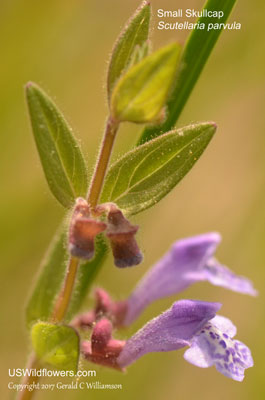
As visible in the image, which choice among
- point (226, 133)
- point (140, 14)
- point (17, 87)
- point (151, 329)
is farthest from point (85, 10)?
point (151, 329)

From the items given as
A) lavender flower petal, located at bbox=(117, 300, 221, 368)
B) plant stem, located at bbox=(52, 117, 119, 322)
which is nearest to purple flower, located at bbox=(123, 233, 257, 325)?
lavender flower petal, located at bbox=(117, 300, 221, 368)

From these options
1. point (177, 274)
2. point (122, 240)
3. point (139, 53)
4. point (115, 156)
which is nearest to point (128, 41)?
point (139, 53)

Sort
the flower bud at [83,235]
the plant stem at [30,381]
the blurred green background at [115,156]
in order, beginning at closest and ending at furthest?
the flower bud at [83,235] → the plant stem at [30,381] → the blurred green background at [115,156]

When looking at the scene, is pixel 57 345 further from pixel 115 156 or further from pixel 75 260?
pixel 115 156

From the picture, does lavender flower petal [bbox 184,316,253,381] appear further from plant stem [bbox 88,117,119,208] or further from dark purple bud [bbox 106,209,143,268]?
plant stem [bbox 88,117,119,208]

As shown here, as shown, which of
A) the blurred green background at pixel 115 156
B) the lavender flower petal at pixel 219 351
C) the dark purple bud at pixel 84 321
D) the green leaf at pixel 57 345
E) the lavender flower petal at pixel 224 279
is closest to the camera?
the green leaf at pixel 57 345

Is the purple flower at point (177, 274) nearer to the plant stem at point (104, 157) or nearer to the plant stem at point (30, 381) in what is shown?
the plant stem at point (30, 381)

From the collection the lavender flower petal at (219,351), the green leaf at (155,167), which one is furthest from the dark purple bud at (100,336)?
the green leaf at (155,167)
